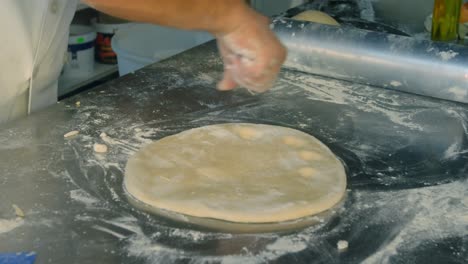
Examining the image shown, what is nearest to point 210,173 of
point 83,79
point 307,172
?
point 307,172

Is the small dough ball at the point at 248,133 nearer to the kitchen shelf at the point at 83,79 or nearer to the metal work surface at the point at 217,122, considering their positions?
the metal work surface at the point at 217,122

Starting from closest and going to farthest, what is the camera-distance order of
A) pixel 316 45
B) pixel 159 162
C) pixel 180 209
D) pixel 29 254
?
pixel 29 254 < pixel 180 209 < pixel 159 162 < pixel 316 45

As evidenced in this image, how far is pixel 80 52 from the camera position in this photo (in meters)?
2.37

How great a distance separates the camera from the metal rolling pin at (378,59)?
56.2 inches

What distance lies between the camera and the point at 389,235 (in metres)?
0.94

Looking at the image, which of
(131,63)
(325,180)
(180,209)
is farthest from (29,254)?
(131,63)

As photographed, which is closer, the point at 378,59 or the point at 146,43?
the point at 378,59

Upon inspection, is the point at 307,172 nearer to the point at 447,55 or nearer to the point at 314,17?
the point at 447,55

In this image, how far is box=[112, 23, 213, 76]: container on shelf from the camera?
180 centimetres

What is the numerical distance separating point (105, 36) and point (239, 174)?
156 cm

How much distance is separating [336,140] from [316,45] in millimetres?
380

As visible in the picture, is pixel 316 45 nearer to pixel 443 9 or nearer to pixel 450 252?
pixel 443 9

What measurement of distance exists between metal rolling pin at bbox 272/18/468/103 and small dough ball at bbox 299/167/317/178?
0.45m

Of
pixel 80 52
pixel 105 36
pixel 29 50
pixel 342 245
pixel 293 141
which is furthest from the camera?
pixel 105 36
